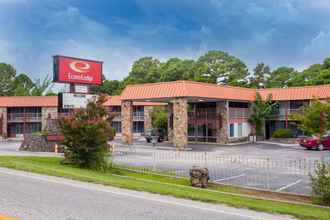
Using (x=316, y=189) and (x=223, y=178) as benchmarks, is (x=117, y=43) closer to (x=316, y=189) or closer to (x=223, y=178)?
(x=223, y=178)

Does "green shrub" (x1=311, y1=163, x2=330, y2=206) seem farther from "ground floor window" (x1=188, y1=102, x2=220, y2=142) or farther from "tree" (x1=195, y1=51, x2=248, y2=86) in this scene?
"tree" (x1=195, y1=51, x2=248, y2=86)

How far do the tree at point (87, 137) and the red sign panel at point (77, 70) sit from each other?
9.31 metres

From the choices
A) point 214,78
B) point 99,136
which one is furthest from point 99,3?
point 214,78

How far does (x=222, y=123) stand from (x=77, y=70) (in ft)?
55.0

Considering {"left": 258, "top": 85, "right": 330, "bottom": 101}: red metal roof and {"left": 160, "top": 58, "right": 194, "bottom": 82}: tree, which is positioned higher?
{"left": 160, "top": 58, "right": 194, "bottom": 82}: tree

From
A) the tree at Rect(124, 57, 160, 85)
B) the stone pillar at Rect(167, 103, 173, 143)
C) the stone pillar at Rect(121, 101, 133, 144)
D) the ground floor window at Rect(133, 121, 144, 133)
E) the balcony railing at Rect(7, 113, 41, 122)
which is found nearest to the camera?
the stone pillar at Rect(121, 101, 133, 144)

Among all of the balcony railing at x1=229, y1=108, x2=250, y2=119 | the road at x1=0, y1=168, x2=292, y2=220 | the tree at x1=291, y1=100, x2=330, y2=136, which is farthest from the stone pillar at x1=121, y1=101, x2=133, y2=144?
the tree at x1=291, y1=100, x2=330, y2=136

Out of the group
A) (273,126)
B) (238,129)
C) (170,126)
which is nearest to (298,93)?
(273,126)

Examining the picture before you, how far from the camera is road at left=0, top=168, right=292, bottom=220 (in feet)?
23.0

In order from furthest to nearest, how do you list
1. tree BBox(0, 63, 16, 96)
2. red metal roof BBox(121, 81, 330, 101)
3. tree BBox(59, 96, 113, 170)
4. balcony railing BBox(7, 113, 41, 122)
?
tree BBox(0, 63, 16, 96) < balcony railing BBox(7, 113, 41, 122) < red metal roof BBox(121, 81, 330, 101) < tree BBox(59, 96, 113, 170)

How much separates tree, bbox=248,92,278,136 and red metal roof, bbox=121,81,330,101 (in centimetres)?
71

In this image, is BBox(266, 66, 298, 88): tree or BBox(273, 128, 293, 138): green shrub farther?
BBox(266, 66, 298, 88): tree

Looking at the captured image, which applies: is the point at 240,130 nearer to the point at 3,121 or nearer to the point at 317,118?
the point at 317,118

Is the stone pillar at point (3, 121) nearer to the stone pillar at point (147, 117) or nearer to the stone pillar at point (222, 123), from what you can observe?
the stone pillar at point (147, 117)
